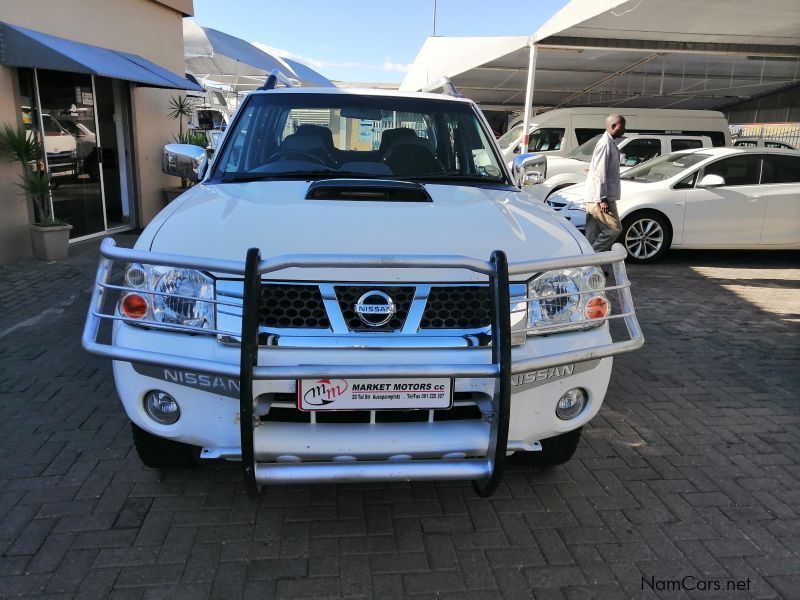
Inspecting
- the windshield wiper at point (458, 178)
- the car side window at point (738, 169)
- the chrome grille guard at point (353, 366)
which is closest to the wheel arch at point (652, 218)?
the car side window at point (738, 169)

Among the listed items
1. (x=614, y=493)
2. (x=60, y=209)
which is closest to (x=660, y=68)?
(x=60, y=209)

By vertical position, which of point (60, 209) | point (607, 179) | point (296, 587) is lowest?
point (296, 587)

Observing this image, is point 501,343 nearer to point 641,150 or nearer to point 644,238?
point 644,238

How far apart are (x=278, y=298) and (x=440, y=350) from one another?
2.17ft

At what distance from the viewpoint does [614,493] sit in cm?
315

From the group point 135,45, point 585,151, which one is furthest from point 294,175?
point 585,151

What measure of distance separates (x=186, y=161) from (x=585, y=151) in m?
10.7

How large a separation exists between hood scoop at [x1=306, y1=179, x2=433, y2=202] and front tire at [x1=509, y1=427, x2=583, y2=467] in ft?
4.45

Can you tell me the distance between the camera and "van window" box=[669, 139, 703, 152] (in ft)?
42.3

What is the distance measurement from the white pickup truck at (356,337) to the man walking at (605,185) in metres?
4.69

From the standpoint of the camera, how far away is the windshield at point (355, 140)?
148 inches

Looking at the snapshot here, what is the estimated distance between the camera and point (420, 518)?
292cm

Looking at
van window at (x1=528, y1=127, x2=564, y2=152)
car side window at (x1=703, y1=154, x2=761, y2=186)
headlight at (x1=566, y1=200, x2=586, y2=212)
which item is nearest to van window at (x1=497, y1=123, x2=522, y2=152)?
van window at (x1=528, y1=127, x2=564, y2=152)

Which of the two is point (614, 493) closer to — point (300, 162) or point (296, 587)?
point (296, 587)
